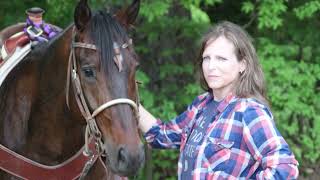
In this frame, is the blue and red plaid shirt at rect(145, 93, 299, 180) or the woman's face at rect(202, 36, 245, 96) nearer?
the blue and red plaid shirt at rect(145, 93, 299, 180)

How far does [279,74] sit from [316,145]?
0.94 meters

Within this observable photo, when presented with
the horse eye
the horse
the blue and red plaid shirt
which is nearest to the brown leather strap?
the horse

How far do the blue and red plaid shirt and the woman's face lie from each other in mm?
73

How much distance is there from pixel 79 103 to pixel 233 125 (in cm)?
75

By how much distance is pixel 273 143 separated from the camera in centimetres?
233

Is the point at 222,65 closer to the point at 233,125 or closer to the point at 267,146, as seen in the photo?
the point at 233,125

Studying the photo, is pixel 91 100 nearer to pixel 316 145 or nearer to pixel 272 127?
pixel 272 127

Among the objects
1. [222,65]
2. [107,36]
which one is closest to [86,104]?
[107,36]

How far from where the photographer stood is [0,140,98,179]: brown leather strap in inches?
123

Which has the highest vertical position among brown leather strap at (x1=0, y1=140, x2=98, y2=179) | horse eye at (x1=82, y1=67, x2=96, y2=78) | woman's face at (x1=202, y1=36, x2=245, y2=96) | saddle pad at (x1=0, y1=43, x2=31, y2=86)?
woman's face at (x1=202, y1=36, x2=245, y2=96)

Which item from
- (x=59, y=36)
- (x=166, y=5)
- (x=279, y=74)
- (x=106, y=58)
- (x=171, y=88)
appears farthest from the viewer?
(x=171, y=88)

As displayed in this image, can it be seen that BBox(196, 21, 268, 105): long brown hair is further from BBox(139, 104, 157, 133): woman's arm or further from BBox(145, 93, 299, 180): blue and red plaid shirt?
BBox(139, 104, 157, 133): woman's arm

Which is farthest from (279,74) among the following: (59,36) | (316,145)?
(59,36)

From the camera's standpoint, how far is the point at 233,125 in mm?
2480
